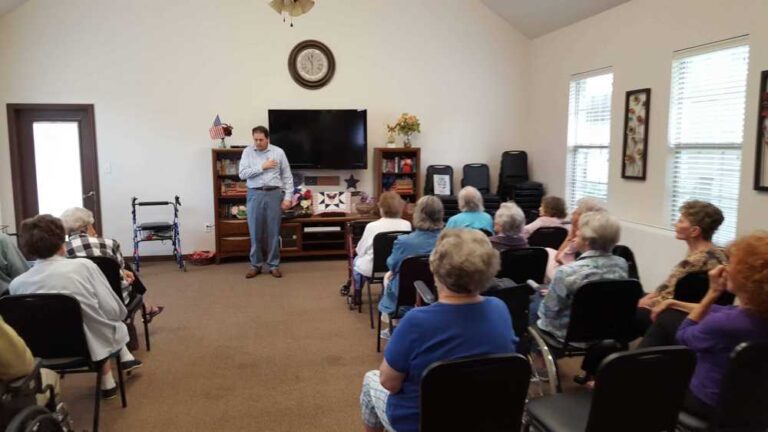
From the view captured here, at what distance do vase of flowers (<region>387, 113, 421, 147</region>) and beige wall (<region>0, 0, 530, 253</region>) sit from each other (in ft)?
0.81

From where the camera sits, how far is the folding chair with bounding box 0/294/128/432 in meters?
2.47

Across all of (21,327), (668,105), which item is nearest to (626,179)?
(668,105)

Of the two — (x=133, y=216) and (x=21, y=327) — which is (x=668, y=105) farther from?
(x=133, y=216)

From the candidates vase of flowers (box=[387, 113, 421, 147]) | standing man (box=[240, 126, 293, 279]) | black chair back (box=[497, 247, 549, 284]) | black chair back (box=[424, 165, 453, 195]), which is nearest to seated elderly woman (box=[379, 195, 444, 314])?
black chair back (box=[497, 247, 549, 284])

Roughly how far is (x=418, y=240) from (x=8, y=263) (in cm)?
242

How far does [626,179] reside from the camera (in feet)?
18.6

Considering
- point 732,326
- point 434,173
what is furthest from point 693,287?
point 434,173

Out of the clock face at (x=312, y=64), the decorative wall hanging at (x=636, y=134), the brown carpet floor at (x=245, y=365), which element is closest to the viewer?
the brown carpet floor at (x=245, y=365)

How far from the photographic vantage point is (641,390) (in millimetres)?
1743

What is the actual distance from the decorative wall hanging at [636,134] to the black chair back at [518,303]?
10.8 feet

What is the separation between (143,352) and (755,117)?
480 cm

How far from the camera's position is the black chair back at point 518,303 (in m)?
2.63

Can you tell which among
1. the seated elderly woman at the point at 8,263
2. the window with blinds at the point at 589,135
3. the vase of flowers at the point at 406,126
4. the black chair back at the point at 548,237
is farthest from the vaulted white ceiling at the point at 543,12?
the seated elderly woman at the point at 8,263

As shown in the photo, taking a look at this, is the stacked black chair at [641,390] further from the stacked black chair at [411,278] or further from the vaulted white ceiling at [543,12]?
the vaulted white ceiling at [543,12]
